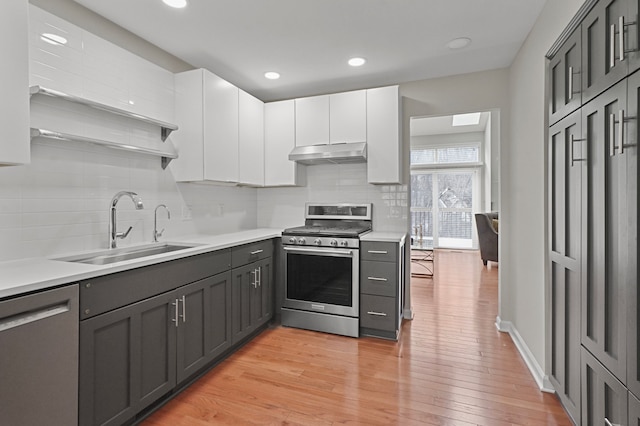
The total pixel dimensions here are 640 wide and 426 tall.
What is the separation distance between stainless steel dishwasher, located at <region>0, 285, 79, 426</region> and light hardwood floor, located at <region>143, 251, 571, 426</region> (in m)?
0.62

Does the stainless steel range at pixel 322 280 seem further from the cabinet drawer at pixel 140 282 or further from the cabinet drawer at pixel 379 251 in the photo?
the cabinet drawer at pixel 140 282

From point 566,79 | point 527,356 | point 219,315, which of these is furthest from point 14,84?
point 527,356

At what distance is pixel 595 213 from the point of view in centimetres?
156

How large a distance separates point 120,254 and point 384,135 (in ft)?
8.30

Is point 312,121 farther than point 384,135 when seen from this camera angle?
Yes

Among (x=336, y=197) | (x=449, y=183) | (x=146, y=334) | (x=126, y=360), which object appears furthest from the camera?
(x=449, y=183)

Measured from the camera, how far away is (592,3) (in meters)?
1.54

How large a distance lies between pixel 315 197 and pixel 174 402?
2493mm

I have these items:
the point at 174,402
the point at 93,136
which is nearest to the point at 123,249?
the point at 93,136

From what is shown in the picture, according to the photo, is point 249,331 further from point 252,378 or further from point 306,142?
point 306,142

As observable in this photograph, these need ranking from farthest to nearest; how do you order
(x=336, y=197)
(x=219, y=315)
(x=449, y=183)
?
(x=449, y=183) → (x=336, y=197) → (x=219, y=315)

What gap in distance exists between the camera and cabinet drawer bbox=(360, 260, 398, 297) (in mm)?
3014

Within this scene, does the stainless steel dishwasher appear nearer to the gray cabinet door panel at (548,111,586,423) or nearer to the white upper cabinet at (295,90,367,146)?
the gray cabinet door panel at (548,111,586,423)

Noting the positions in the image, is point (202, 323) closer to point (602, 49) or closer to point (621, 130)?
point (621, 130)
